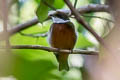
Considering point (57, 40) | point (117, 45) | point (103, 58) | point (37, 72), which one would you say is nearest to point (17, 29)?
point (57, 40)

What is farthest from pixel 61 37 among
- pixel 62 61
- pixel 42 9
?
pixel 42 9

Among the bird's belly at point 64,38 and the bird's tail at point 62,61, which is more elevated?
the bird's belly at point 64,38

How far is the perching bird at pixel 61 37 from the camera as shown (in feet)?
5.08

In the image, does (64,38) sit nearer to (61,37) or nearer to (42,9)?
(61,37)

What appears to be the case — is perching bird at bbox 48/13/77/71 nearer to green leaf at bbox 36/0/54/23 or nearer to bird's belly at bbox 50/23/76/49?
bird's belly at bbox 50/23/76/49

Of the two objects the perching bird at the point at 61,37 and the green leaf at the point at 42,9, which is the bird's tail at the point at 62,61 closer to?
the perching bird at the point at 61,37

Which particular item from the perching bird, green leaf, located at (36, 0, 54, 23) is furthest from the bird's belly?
green leaf, located at (36, 0, 54, 23)

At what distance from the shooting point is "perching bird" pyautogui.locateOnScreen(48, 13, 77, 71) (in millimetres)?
1547

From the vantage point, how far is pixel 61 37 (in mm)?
1683

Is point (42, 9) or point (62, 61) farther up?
point (42, 9)

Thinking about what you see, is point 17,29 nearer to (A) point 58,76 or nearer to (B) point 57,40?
(B) point 57,40

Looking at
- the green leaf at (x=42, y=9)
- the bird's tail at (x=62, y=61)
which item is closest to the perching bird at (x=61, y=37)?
the bird's tail at (x=62, y=61)

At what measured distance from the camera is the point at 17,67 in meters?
1.36

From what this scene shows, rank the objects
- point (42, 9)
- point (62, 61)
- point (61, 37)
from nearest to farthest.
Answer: point (42, 9) → point (62, 61) → point (61, 37)
